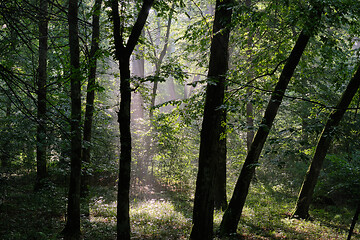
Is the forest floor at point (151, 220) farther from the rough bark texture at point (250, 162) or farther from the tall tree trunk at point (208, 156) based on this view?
the tall tree trunk at point (208, 156)

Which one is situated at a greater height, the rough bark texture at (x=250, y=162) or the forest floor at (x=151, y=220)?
the rough bark texture at (x=250, y=162)

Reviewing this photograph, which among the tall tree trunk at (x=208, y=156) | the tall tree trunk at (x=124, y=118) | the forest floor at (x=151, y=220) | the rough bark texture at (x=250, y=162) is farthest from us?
the forest floor at (x=151, y=220)

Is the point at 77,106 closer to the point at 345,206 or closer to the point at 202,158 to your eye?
the point at 202,158

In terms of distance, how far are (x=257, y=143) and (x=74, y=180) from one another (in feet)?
16.2

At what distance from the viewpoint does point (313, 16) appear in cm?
509

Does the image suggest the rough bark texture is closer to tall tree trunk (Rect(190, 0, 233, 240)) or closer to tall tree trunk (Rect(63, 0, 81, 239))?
tall tree trunk (Rect(190, 0, 233, 240))

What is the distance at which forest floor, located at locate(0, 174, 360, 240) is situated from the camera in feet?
23.6

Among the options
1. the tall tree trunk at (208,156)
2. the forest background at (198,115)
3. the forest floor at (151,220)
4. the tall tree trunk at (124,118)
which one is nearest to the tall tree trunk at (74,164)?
the forest background at (198,115)

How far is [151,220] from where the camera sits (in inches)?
352

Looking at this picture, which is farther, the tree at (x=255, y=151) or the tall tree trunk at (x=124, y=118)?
the tree at (x=255, y=151)

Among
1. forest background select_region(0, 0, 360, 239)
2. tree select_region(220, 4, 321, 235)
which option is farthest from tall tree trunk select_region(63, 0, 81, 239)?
tree select_region(220, 4, 321, 235)

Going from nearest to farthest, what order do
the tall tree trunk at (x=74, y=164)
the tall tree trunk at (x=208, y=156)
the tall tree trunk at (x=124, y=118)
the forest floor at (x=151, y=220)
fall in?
the tall tree trunk at (x=124, y=118), the tall tree trunk at (x=208, y=156), the tall tree trunk at (x=74, y=164), the forest floor at (x=151, y=220)

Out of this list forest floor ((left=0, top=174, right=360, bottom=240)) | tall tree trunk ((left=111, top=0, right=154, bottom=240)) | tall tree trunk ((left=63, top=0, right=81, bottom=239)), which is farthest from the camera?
forest floor ((left=0, top=174, right=360, bottom=240))

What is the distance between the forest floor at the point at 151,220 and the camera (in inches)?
283
